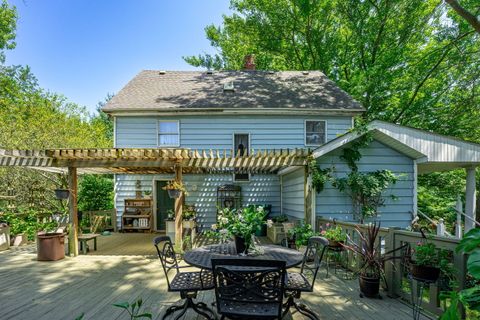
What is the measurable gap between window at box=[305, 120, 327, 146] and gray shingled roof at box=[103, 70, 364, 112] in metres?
0.64

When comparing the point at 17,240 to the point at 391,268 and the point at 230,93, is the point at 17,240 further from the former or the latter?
the point at 391,268

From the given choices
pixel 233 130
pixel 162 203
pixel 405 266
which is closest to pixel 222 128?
pixel 233 130

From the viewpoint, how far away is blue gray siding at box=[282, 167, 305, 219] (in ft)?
24.9

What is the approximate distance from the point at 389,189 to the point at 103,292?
22.5ft

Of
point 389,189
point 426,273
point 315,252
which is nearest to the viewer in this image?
point 426,273

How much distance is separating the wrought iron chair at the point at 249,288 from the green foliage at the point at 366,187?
16.4ft

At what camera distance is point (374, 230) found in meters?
4.28

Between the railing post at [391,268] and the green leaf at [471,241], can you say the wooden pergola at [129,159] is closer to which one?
the railing post at [391,268]

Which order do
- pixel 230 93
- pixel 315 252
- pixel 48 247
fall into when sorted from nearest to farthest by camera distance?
pixel 315 252 → pixel 48 247 → pixel 230 93

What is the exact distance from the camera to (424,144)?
6.70m

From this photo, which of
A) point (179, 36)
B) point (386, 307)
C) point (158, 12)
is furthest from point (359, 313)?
point (179, 36)

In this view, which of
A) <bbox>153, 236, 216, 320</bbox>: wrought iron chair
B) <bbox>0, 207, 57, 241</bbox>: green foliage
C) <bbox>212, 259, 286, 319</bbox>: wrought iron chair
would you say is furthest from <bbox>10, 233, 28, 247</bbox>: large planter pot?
<bbox>212, 259, 286, 319</bbox>: wrought iron chair

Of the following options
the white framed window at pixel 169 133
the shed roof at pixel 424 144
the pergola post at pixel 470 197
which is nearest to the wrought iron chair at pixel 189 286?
the shed roof at pixel 424 144

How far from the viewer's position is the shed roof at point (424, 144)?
6.64 metres
